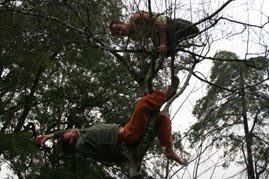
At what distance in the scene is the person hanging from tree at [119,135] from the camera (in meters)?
3.95

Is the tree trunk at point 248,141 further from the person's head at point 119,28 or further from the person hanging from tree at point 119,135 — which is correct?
the person hanging from tree at point 119,135

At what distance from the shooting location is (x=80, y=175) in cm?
1204

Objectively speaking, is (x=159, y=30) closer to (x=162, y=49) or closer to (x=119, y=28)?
(x=162, y=49)

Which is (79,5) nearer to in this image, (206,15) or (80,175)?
(206,15)

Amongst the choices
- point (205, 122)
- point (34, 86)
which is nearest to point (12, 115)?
point (34, 86)

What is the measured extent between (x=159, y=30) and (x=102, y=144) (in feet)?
3.86

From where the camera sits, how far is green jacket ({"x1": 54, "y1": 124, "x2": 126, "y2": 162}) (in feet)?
13.9

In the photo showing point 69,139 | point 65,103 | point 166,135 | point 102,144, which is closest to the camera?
point 166,135

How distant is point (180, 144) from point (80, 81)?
7632 mm

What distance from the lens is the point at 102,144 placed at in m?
4.27

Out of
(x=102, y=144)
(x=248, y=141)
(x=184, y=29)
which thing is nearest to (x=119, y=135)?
(x=102, y=144)

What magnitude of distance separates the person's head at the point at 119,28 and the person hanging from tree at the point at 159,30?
0.20 m

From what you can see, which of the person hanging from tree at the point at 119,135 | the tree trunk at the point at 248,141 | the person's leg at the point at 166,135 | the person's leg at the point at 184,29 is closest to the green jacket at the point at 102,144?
the person hanging from tree at the point at 119,135

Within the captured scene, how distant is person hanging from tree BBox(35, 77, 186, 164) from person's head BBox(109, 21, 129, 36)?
896mm
